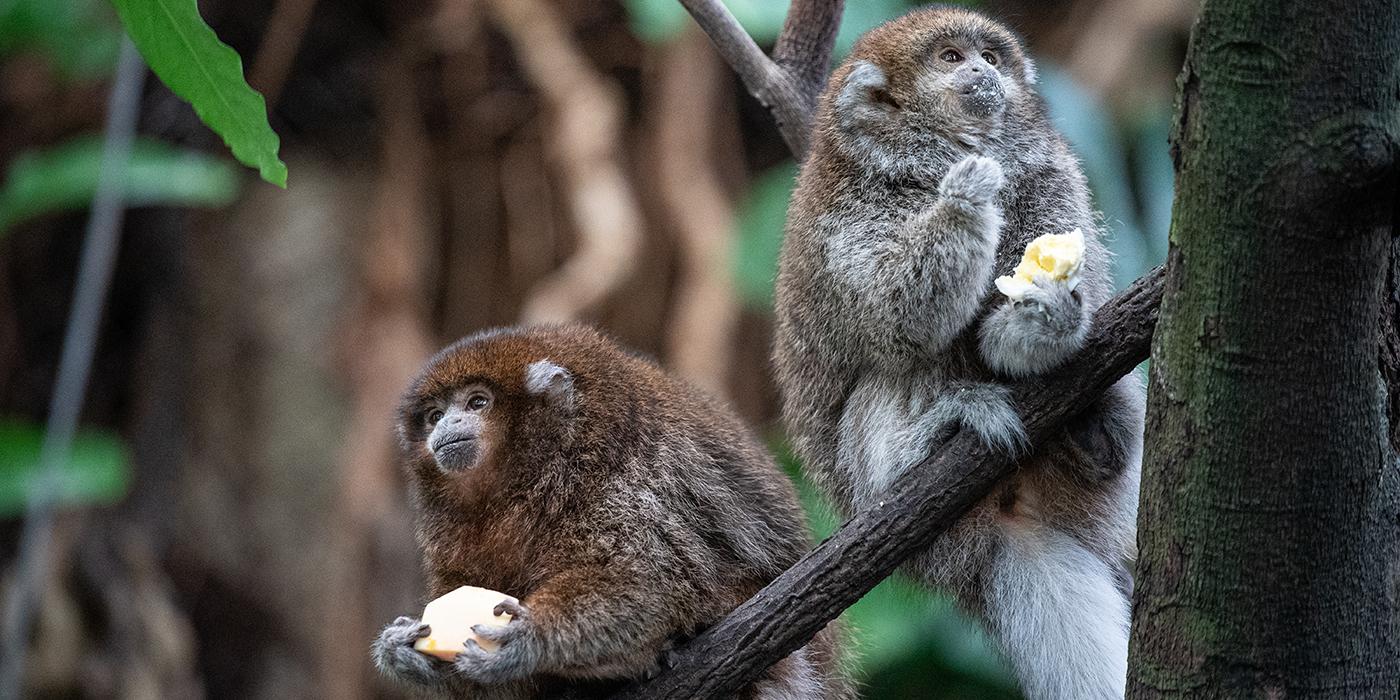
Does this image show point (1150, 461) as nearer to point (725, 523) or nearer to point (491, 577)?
point (725, 523)

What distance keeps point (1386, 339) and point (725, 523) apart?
4.40ft

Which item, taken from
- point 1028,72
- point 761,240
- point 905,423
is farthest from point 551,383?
point 761,240

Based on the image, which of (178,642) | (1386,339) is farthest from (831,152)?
(178,642)

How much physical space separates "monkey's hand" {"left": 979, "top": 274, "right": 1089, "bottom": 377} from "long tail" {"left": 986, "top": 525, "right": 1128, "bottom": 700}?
1.46 feet

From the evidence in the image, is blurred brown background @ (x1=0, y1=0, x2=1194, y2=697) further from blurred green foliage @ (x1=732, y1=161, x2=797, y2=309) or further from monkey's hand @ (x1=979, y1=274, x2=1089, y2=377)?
monkey's hand @ (x1=979, y1=274, x2=1089, y2=377)

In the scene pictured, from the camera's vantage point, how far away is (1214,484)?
2031mm

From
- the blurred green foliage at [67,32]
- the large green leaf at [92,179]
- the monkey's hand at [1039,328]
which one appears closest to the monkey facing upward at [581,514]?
the monkey's hand at [1039,328]

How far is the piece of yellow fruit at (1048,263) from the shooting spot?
249 cm

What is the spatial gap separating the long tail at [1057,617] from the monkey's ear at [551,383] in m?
1.00

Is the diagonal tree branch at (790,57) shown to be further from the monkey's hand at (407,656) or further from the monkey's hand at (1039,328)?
the monkey's hand at (407,656)

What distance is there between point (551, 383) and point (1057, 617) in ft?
3.91

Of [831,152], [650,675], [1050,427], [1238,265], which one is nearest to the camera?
[1238,265]

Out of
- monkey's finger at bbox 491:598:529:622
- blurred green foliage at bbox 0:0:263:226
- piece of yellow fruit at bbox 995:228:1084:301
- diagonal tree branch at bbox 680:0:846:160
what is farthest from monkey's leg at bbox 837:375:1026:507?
blurred green foliage at bbox 0:0:263:226

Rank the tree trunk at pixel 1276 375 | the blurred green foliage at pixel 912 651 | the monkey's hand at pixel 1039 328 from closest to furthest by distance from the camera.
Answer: the tree trunk at pixel 1276 375
the monkey's hand at pixel 1039 328
the blurred green foliage at pixel 912 651
